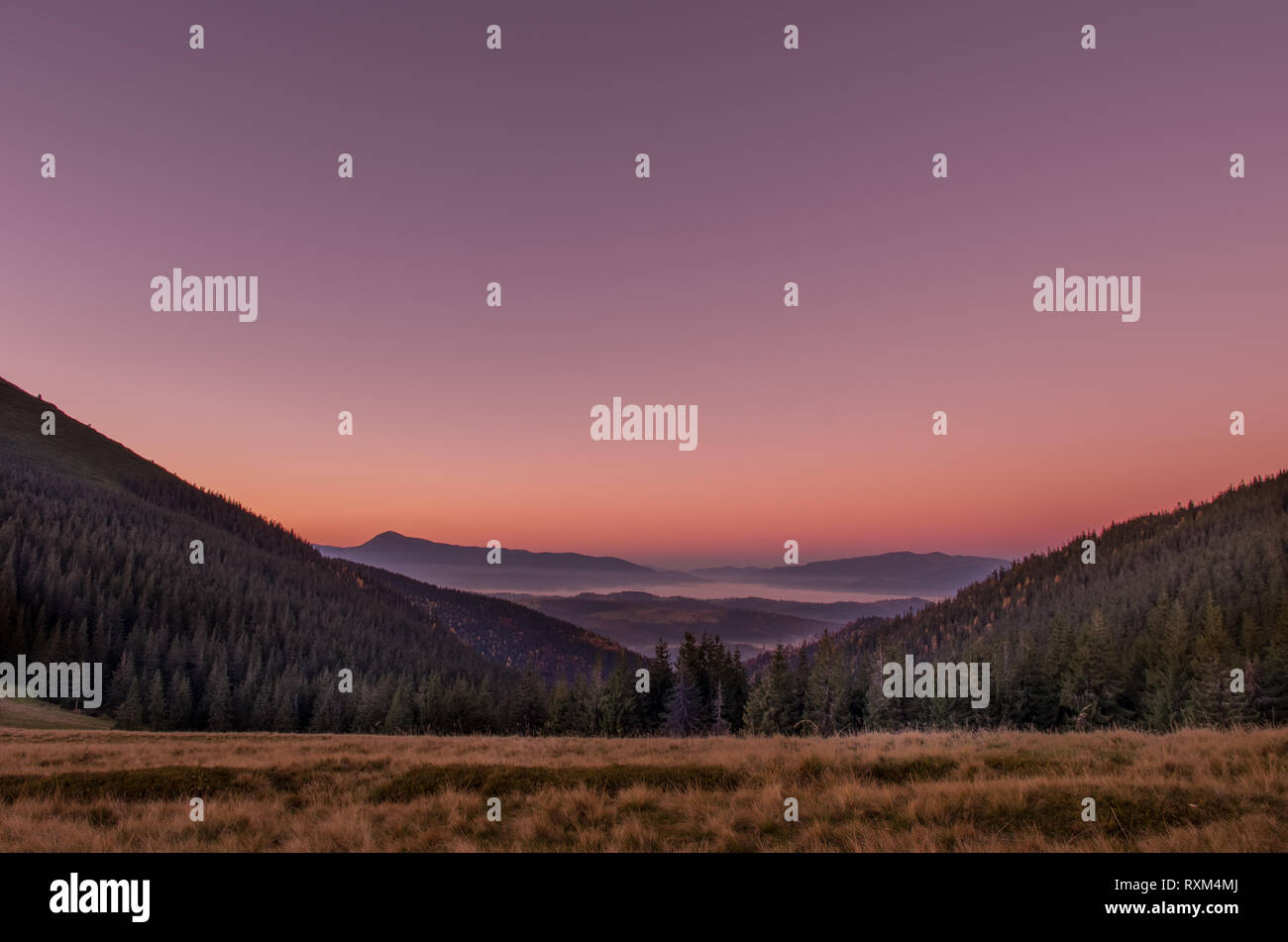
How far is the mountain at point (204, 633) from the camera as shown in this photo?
2955 inches

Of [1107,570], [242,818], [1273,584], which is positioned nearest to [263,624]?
[242,818]

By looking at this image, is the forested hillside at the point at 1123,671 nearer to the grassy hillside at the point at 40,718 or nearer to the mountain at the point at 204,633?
the mountain at the point at 204,633

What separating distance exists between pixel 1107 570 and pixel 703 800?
206 metres

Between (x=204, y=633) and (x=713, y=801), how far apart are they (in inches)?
5088

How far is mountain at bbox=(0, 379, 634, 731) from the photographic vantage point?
75062 mm

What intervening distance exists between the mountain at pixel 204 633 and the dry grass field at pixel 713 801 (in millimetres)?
58336

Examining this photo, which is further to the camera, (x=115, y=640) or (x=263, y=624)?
(x=263, y=624)

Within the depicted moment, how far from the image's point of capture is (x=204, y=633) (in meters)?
106

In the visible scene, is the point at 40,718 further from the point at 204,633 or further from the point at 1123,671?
the point at 1123,671

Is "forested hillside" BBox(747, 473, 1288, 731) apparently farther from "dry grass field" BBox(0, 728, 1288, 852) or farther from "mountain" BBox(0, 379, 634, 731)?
"mountain" BBox(0, 379, 634, 731)

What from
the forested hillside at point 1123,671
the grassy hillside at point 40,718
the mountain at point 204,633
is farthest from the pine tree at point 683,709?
the grassy hillside at point 40,718

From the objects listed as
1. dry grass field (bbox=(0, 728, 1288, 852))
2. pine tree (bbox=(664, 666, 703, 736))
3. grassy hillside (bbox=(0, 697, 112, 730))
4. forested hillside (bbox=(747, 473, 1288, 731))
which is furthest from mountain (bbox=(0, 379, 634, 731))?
dry grass field (bbox=(0, 728, 1288, 852))

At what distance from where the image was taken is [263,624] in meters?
127
